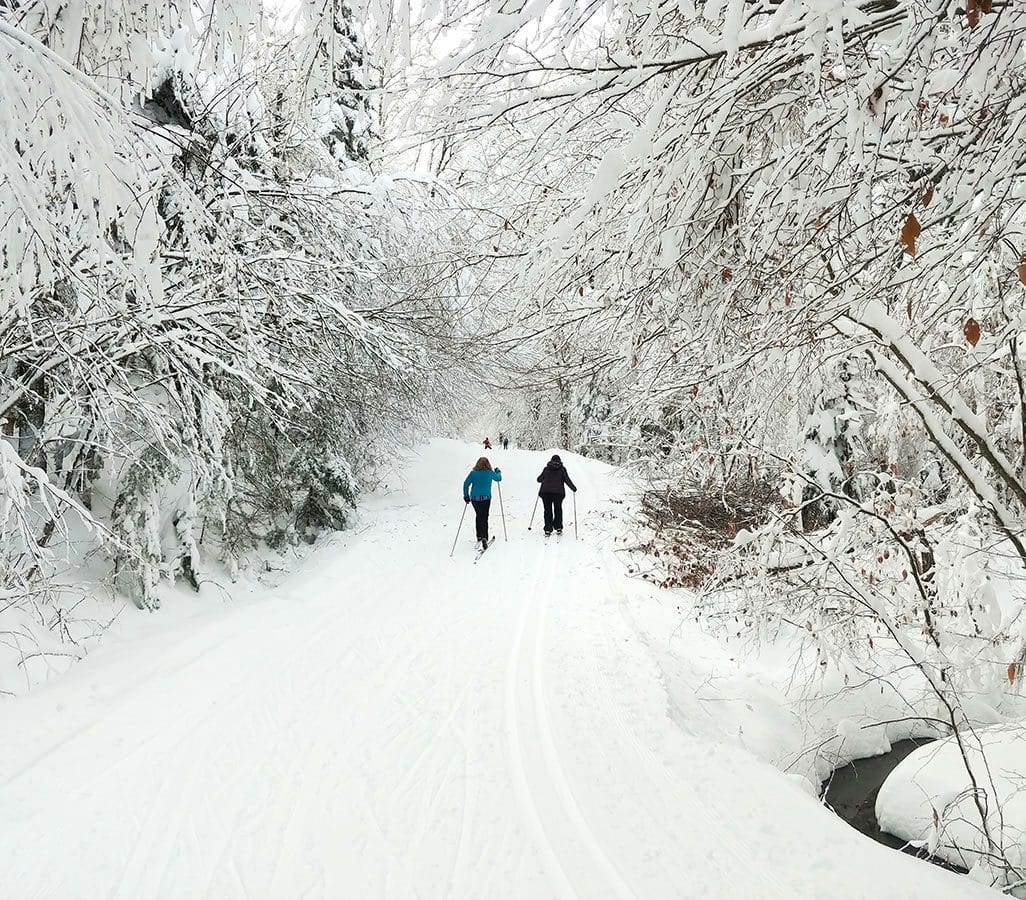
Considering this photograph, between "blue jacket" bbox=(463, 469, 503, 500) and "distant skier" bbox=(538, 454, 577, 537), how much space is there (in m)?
1.47

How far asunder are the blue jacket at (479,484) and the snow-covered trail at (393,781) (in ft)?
14.9

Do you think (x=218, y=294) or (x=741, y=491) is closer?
(x=218, y=294)

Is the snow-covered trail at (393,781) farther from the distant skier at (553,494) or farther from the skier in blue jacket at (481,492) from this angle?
the distant skier at (553,494)

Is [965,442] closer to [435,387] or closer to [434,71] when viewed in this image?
[434,71]

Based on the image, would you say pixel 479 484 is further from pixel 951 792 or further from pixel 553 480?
pixel 951 792

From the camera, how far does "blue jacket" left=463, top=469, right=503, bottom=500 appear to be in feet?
39.0

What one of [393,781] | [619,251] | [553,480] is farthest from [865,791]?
[553,480]

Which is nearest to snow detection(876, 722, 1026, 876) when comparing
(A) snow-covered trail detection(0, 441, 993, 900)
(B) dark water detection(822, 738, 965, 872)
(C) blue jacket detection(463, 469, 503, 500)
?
(B) dark water detection(822, 738, 965, 872)

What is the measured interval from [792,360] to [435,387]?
10.7 meters

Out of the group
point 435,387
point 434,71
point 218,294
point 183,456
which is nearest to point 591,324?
point 434,71

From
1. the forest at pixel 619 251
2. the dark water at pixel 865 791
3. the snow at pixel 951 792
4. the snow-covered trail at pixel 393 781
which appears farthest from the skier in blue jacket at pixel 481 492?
the snow at pixel 951 792

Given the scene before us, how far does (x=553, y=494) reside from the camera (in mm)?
13102

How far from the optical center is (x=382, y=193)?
9.73 meters

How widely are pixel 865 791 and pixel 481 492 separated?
765 centimetres
